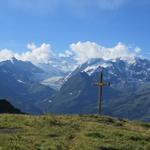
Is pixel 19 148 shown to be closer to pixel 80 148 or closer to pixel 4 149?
pixel 4 149

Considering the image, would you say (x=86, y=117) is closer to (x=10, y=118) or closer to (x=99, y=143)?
(x=10, y=118)

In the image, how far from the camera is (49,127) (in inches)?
1901

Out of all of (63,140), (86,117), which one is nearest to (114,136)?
(63,140)

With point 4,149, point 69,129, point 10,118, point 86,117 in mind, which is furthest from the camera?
point 86,117

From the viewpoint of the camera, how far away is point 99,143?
129 ft

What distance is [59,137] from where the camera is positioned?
4169 centimetres

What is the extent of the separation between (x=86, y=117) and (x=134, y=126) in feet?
25.2

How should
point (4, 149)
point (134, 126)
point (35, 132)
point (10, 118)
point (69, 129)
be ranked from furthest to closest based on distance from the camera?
point (134, 126) < point (10, 118) < point (69, 129) < point (35, 132) < point (4, 149)

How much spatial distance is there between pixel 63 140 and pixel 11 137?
15.2 feet

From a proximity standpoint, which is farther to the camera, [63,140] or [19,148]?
[63,140]

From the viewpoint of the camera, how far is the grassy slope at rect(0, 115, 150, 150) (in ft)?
119

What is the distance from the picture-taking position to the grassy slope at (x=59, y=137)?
119ft

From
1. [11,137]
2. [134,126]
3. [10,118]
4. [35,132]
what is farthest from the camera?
[134,126]

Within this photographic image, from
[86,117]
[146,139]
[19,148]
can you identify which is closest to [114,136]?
[146,139]
